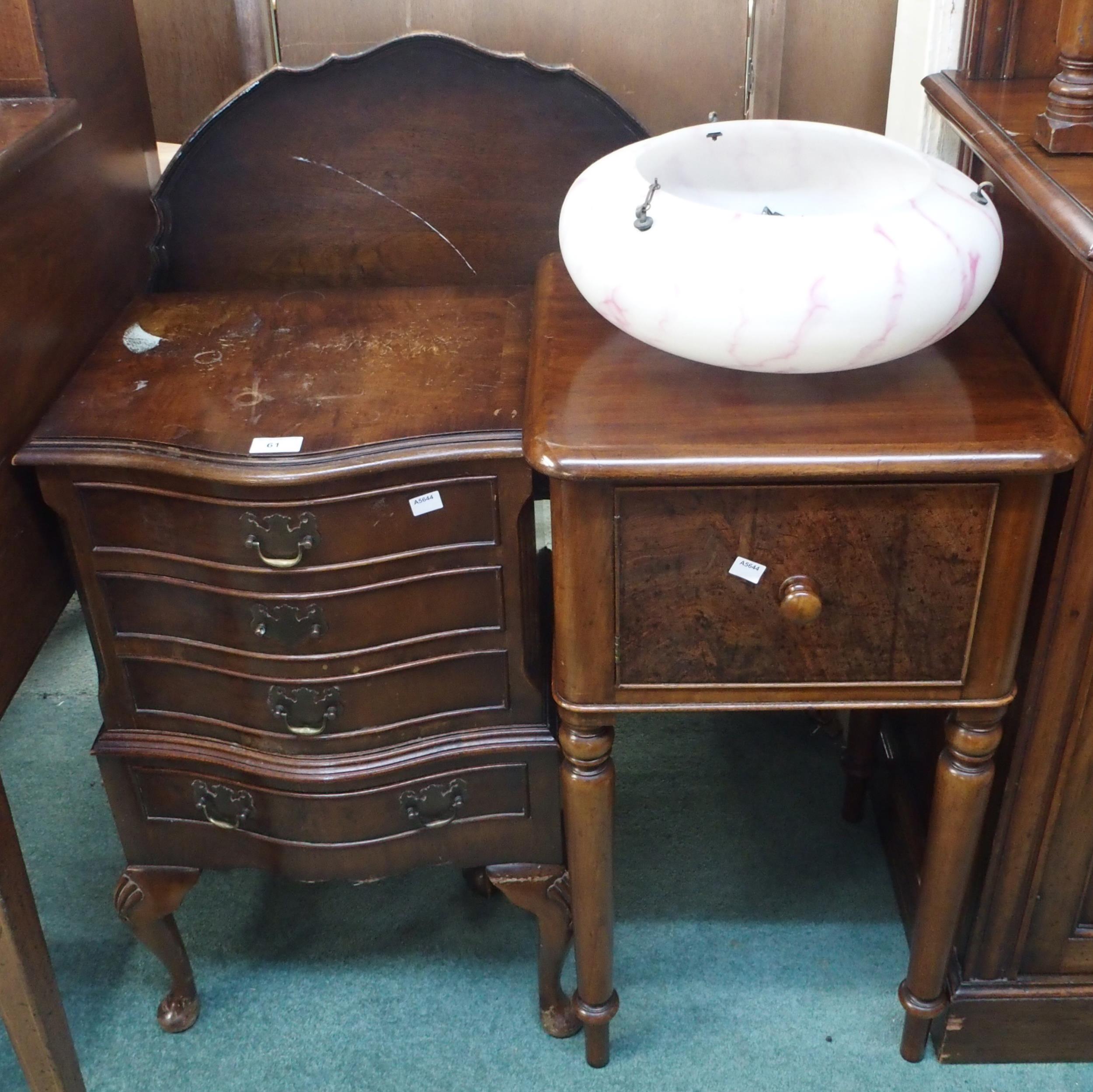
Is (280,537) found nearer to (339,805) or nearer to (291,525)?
(291,525)

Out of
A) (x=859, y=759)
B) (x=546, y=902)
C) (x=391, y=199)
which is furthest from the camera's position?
(x=859, y=759)

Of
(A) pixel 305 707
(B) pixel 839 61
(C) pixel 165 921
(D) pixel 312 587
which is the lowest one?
(C) pixel 165 921

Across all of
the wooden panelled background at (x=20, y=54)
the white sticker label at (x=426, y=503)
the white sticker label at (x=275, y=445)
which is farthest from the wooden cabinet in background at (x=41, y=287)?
the white sticker label at (x=426, y=503)

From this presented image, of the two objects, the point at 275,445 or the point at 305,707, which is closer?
the point at 275,445

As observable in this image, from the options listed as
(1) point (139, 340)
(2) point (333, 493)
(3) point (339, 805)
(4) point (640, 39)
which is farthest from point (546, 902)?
(4) point (640, 39)

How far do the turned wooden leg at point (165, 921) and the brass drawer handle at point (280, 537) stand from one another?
394 mm

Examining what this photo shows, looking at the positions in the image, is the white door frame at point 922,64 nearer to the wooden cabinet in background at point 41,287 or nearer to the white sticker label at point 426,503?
the white sticker label at point 426,503

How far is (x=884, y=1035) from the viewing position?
4.18 feet

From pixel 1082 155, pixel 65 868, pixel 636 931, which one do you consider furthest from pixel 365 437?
pixel 65 868

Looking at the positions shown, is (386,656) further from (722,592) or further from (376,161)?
(376,161)

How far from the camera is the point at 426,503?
994mm

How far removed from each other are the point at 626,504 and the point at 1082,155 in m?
0.45

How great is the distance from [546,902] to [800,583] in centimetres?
48

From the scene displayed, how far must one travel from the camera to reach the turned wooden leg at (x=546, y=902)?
3.94ft
